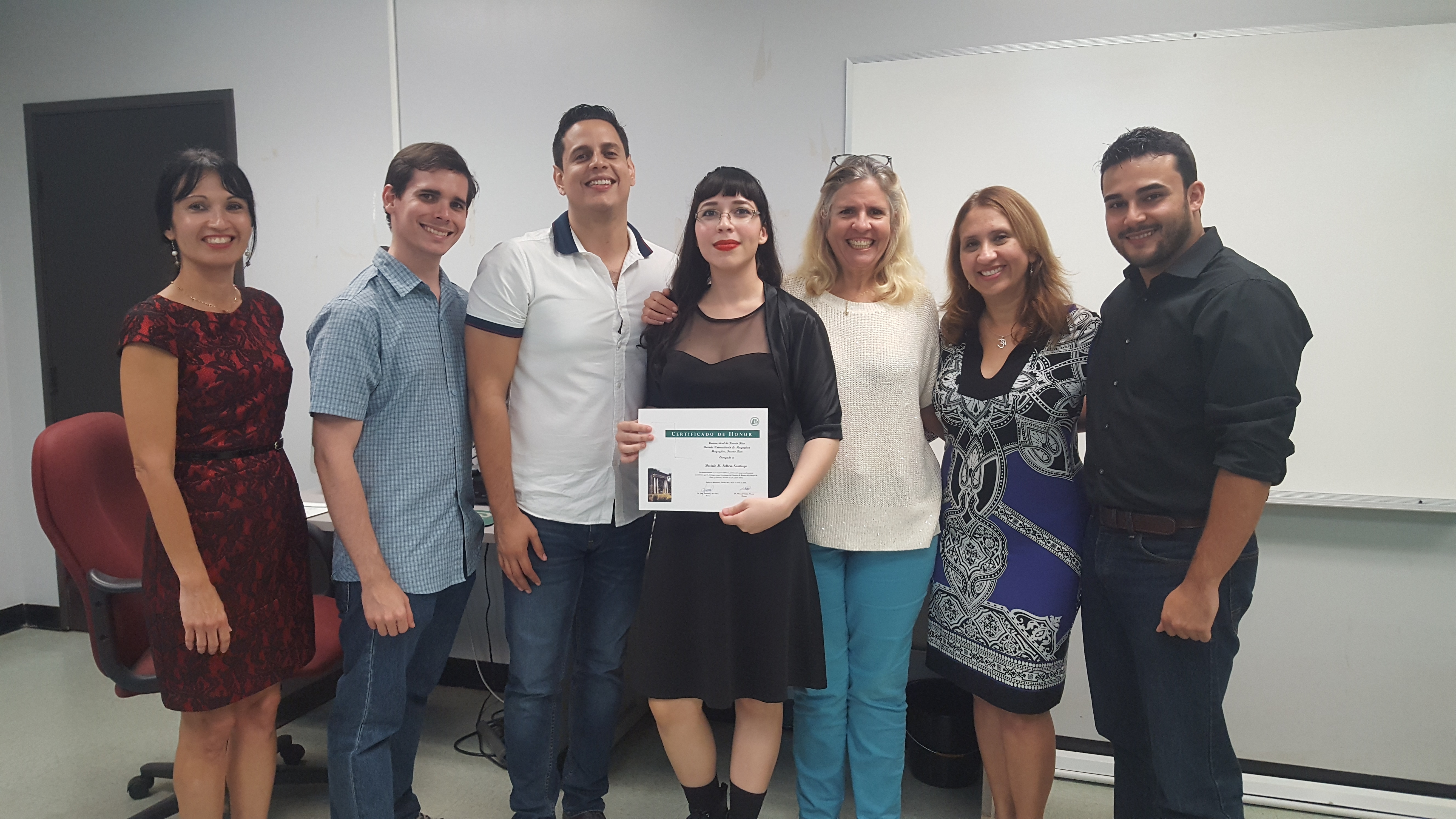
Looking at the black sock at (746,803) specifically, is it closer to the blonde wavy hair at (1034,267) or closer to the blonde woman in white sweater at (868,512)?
the blonde woman in white sweater at (868,512)

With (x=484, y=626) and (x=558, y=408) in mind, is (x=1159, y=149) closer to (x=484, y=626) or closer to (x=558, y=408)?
(x=558, y=408)

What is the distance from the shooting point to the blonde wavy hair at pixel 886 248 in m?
1.73

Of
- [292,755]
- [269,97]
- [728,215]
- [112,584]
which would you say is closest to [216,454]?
[112,584]

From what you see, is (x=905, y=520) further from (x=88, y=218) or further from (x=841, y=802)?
(x=88, y=218)

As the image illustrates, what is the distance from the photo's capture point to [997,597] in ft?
5.44

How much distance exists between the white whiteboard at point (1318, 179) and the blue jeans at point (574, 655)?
173 cm

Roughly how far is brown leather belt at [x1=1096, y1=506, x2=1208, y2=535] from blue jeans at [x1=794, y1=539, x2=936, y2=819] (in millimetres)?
385

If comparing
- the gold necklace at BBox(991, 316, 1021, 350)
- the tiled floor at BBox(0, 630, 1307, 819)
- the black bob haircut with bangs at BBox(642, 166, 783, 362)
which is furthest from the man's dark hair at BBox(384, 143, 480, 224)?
the tiled floor at BBox(0, 630, 1307, 819)

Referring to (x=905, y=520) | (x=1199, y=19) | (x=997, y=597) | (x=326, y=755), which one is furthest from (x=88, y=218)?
(x=1199, y=19)

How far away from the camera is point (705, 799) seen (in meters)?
1.73

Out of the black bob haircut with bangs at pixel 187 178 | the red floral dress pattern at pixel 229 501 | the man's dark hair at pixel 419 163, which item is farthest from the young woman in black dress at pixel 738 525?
the black bob haircut with bangs at pixel 187 178

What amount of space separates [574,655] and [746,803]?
59cm

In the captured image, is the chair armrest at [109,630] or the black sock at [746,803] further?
the chair armrest at [109,630]

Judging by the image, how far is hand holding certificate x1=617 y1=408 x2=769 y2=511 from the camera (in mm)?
1539
